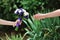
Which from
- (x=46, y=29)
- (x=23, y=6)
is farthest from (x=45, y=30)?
(x=23, y=6)

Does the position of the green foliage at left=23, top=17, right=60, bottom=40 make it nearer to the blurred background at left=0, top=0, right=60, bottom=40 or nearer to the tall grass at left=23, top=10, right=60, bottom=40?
the tall grass at left=23, top=10, right=60, bottom=40

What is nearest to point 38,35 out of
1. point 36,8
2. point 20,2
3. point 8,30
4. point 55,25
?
point 55,25

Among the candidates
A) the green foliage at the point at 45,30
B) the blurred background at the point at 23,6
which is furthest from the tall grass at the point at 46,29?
the blurred background at the point at 23,6

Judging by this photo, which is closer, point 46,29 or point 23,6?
point 46,29

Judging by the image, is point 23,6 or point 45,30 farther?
point 23,6

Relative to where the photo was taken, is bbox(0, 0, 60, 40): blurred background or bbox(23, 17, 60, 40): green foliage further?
bbox(0, 0, 60, 40): blurred background

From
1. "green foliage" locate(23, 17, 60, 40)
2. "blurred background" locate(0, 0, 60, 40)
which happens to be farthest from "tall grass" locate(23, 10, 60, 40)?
"blurred background" locate(0, 0, 60, 40)

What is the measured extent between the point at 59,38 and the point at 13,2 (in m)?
2.17

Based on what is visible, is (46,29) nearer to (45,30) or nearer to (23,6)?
(45,30)

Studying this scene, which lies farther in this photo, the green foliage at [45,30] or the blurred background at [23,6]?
the blurred background at [23,6]

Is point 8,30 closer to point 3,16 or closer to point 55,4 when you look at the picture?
point 3,16

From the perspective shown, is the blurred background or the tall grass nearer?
the tall grass

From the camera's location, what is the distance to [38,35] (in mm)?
5504

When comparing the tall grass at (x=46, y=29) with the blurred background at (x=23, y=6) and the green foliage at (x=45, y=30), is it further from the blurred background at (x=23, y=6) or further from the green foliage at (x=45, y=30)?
the blurred background at (x=23, y=6)
